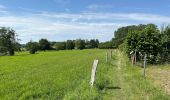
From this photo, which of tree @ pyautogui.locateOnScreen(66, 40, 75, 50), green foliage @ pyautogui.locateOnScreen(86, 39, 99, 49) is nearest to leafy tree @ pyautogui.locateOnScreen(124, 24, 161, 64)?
tree @ pyautogui.locateOnScreen(66, 40, 75, 50)

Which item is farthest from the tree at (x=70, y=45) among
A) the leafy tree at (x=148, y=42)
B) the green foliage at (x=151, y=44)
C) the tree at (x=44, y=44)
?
the leafy tree at (x=148, y=42)

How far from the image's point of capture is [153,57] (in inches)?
1221

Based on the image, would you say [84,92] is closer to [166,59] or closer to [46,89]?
[46,89]

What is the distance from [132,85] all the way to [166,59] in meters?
17.8

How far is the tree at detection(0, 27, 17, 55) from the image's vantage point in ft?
342

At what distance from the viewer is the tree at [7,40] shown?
4105 inches

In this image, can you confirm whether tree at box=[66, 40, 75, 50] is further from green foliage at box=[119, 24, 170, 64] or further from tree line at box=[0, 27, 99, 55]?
green foliage at box=[119, 24, 170, 64]

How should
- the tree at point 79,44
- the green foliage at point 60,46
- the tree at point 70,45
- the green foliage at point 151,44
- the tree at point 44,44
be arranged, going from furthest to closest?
the tree at point 70,45 → the tree at point 79,44 → the green foliage at point 60,46 → the tree at point 44,44 → the green foliage at point 151,44

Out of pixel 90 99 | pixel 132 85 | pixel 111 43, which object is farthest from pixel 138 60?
pixel 111 43

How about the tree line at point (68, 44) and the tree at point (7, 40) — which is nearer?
the tree at point (7, 40)

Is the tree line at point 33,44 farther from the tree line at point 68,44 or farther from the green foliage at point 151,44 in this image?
the green foliage at point 151,44

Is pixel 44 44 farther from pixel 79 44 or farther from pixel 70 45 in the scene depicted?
pixel 79 44

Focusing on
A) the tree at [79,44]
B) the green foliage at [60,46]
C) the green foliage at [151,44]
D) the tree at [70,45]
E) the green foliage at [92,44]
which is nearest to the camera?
the green foliage at [151,44]

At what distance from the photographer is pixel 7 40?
106625 mm
